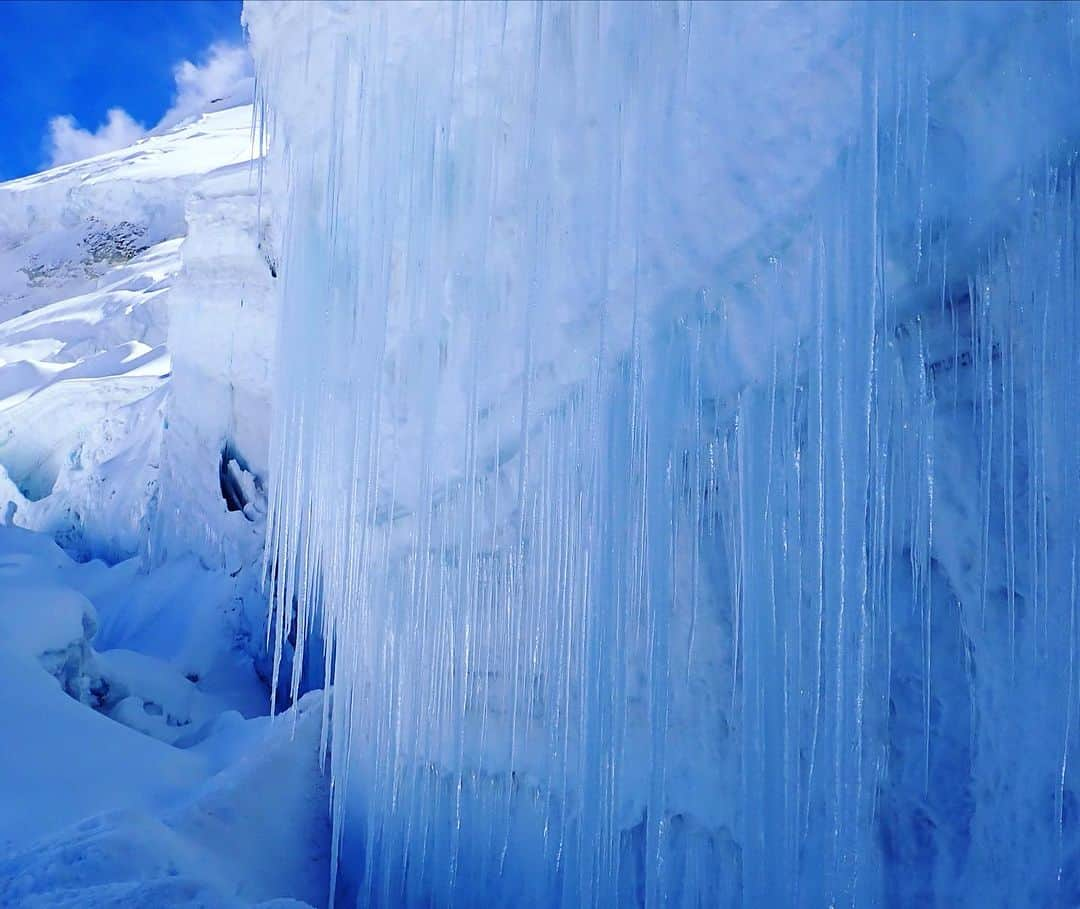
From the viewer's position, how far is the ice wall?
2.48m

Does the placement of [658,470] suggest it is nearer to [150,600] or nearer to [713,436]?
[713,436]

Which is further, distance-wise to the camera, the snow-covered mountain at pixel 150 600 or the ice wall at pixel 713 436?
the snow-covered mountain at pixel 150 600

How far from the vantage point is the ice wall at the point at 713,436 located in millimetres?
2484

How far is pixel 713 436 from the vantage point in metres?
3.08

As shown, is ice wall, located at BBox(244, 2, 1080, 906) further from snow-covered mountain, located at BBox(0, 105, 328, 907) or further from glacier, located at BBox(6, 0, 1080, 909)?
snow-covered mountain, located at BBox(0, 105, 328, 907)

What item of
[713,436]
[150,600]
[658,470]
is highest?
[150,600]

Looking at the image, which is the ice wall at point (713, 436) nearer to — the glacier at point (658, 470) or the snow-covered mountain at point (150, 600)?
the glacier at point (658, 470)

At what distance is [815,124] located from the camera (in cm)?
264

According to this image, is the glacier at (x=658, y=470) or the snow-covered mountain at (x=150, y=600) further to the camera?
the snow-covered mountain at (x=150, y=600)

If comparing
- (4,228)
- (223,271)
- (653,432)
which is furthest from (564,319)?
(4,228)

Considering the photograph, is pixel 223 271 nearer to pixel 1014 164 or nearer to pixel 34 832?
pixel 34 832

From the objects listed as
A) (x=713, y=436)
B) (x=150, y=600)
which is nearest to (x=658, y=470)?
(x=713, y=436)

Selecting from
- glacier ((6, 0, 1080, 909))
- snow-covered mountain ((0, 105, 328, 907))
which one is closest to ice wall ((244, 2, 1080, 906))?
glacier ((6, 0, 1080, 909))

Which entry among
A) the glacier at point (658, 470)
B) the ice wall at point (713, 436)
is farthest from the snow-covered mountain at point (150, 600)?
the ice wall at point (713, 436)
